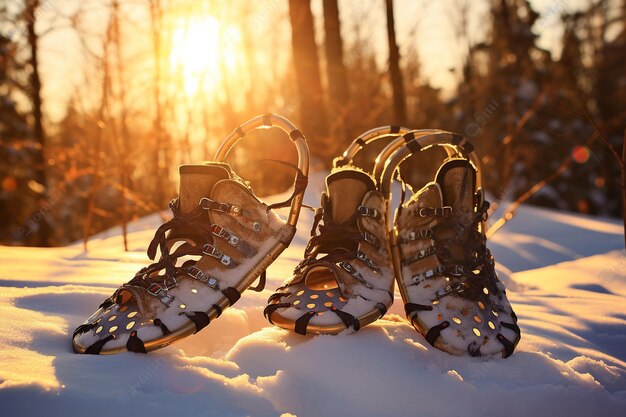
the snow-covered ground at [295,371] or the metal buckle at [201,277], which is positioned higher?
the metal buckle at [201,277]

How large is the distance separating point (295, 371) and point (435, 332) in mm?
515

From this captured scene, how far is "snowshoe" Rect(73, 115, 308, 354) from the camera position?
1.83m

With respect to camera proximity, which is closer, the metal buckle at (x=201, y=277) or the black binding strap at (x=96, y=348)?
the black binding strap at (x=96, y=348)

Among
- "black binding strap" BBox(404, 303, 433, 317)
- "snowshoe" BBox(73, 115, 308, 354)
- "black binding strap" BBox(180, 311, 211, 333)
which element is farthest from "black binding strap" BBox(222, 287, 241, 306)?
"black binding strap" BBox(404, 303, 433, 317)

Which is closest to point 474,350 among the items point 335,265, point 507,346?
point 507,346

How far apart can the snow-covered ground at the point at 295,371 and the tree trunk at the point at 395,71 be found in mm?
5265

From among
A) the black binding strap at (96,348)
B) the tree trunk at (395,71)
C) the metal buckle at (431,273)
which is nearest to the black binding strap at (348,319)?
the metal buckle at (431,273)

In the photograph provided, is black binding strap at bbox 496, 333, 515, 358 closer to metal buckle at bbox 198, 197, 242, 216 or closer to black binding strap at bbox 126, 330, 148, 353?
metal buckle at bbox 198, 197, 242, 216

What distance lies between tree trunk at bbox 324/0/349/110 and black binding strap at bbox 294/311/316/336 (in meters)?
6.46

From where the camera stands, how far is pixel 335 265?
203 cm

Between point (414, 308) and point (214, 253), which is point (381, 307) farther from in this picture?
point (214, 253)

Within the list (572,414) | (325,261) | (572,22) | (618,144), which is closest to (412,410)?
(572,414)

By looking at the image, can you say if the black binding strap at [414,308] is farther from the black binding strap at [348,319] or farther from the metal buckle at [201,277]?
the metal buckle at [201,277]

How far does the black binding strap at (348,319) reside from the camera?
6.18ft
